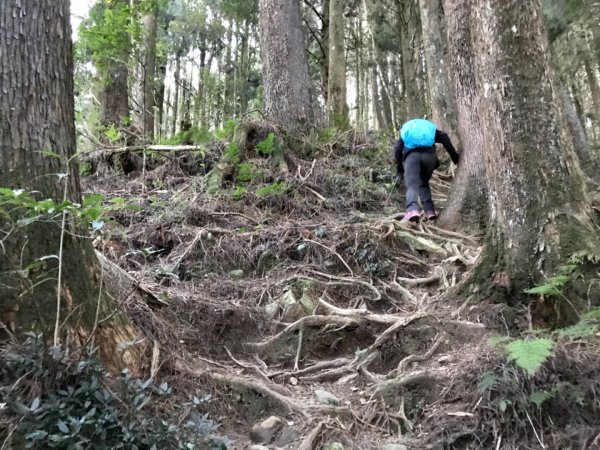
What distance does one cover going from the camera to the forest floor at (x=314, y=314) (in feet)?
9.84

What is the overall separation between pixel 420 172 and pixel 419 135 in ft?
1.62

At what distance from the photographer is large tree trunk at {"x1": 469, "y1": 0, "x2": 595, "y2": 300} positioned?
342 cm

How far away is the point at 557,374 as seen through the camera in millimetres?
2619

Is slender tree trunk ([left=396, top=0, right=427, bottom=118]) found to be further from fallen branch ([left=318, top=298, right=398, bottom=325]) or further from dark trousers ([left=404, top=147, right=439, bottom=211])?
fallen branch ([left=318, top=298, right=398, bottom=325])

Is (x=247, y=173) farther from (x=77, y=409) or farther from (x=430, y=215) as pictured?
(x=77, y=409)

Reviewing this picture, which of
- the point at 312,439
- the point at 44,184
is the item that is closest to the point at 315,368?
the point at 312,439

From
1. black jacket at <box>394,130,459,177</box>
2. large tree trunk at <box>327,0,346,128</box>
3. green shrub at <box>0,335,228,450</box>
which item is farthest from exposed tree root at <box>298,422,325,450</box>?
large tree trunk at <box>327,0,346,128</box>

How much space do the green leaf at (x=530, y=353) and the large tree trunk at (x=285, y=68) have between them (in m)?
5.99

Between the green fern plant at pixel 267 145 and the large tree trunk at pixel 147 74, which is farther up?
the large tree trunk at pixel 147 74

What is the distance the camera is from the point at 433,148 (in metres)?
6.66

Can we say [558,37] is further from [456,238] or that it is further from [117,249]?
[117,249]

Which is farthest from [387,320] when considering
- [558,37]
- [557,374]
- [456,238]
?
[558,37]

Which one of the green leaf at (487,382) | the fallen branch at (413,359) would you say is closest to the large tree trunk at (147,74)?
the fallen branch at (413,359)

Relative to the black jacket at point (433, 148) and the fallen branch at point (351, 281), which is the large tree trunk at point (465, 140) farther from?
the fallen branch at point (351, 281)
